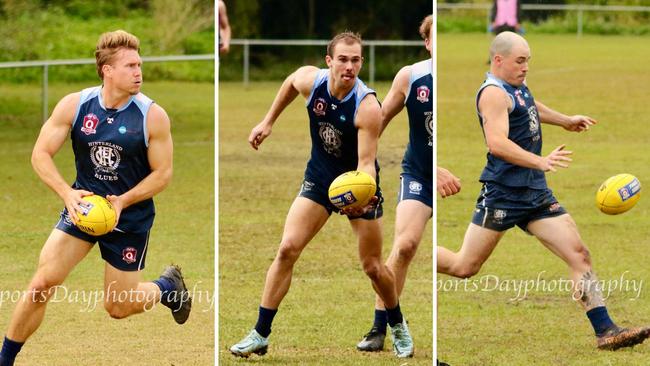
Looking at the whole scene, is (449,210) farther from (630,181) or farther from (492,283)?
(630,181)

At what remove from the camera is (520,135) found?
21.4ft

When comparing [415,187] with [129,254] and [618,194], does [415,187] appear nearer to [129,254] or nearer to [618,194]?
[618,194]

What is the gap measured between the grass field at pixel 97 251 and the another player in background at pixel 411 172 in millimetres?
1029

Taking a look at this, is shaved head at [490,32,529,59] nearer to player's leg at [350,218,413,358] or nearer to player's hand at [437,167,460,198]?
player's hand at [437,167,460,198]

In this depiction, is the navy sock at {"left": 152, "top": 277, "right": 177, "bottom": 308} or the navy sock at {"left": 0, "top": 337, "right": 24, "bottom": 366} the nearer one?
the navy sock at {"left": 0, "top": 337, "right": 24, "bottom": 366}

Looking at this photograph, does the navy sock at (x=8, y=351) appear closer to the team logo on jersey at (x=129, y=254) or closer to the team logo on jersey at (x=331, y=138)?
the team logo on jersey at (x=129, y=254)

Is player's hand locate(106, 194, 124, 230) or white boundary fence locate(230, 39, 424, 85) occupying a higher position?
player's hand locate(106, 194, 124, 230)

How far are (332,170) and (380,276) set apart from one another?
615 mm

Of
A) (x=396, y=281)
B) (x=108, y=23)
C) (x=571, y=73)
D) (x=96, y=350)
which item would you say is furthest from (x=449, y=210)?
(x=571, y=73)

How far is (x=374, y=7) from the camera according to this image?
10.4m

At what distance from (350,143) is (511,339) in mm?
1372

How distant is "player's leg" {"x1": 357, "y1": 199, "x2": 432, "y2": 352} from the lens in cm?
677

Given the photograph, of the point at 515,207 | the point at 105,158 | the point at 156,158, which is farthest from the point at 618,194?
the point at 105,158
